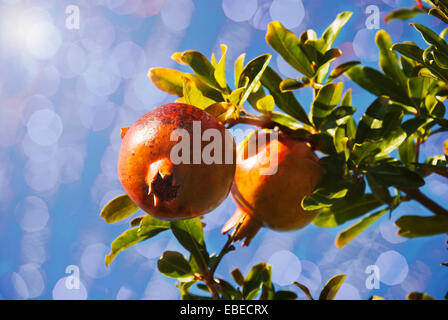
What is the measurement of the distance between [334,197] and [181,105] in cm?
37

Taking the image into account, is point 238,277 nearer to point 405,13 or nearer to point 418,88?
point 418,88

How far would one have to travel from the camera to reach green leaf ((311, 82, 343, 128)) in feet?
3.06

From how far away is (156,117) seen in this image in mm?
713

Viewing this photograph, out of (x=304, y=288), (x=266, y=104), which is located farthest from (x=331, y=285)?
(x=266, y=104)

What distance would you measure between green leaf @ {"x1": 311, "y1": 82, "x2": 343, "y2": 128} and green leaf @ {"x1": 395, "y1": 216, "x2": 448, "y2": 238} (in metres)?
0.48

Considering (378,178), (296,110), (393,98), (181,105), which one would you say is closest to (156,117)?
(181,105)

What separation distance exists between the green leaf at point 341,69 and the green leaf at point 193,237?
0.49 metres

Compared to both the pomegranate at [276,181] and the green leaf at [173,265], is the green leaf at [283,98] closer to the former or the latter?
the pomegranate at [276,181]

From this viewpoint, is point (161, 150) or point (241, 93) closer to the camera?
point (161, 150)

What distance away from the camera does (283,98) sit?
1.03 m
